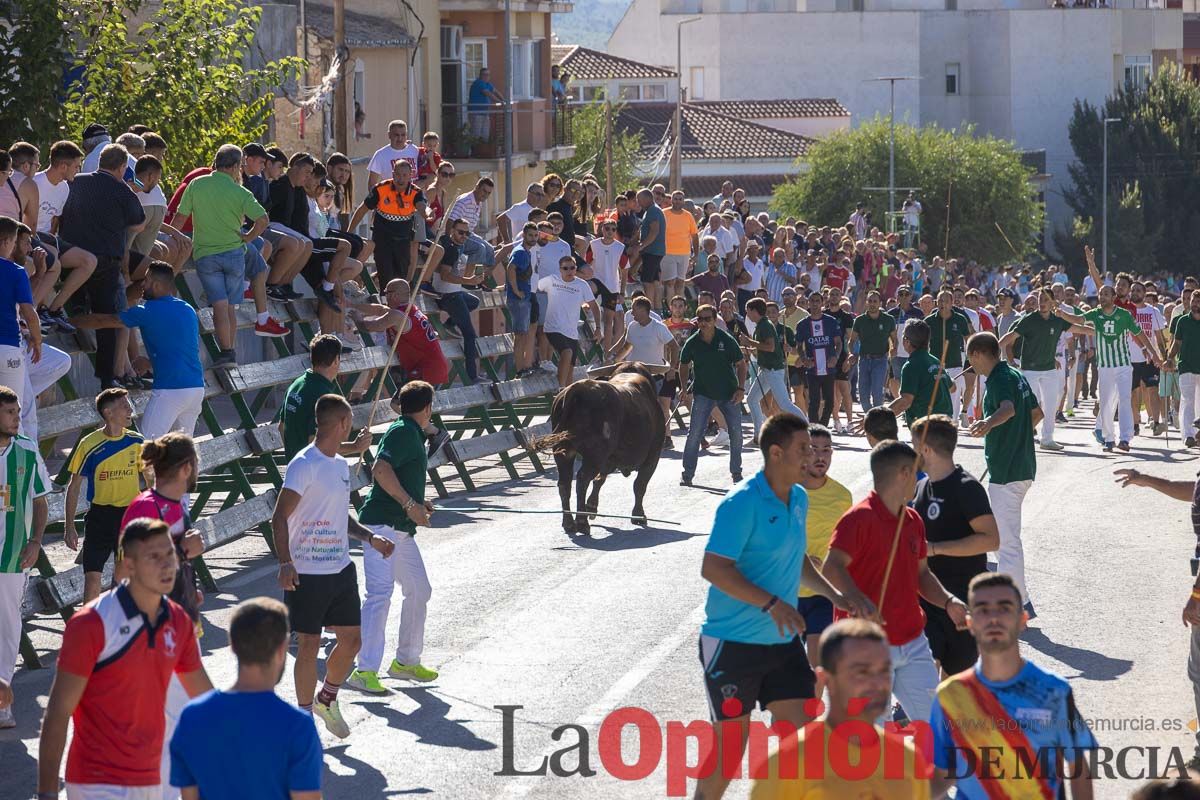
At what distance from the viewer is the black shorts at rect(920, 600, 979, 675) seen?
877 centimetres

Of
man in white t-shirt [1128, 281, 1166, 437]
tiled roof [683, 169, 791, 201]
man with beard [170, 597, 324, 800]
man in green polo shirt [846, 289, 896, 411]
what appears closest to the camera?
man with beard [170, 597, 324, 800]

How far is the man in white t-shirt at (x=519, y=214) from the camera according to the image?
22.6 meters

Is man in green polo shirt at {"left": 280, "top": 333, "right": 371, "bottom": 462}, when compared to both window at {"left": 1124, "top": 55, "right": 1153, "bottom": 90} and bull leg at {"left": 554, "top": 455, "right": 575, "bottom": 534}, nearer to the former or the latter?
bull leg at {"left": 554, "top": 455, "right": 575, "bottom": 534}

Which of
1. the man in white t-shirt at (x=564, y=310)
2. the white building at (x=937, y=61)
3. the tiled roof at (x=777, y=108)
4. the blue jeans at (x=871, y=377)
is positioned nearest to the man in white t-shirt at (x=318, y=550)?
the man in white t-shirt at (x=564, y=310)

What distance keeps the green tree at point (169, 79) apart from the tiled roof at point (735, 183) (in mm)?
57455

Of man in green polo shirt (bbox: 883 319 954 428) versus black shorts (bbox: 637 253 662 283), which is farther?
black shorts (bbox: 637 253 662 283)

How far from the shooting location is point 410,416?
1063 centimetres

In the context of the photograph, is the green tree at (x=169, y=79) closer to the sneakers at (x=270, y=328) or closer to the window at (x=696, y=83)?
the sneakers at (x=270, y=328)

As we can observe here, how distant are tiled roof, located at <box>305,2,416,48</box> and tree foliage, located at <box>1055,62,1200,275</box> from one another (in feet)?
169

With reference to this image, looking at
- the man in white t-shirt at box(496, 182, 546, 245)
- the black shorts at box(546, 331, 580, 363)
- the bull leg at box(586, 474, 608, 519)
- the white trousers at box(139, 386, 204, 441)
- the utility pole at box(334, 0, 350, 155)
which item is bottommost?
the bull leg at box(586, 474, 608, 519)

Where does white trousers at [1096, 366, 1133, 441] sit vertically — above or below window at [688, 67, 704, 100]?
below

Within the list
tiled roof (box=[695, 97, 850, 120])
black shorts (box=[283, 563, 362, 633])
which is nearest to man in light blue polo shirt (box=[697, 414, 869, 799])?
black shorts (box=[283, 563, 362, 633])

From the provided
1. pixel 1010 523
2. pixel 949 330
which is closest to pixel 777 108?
pixel 949 330

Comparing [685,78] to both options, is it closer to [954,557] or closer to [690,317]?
[690,317]
